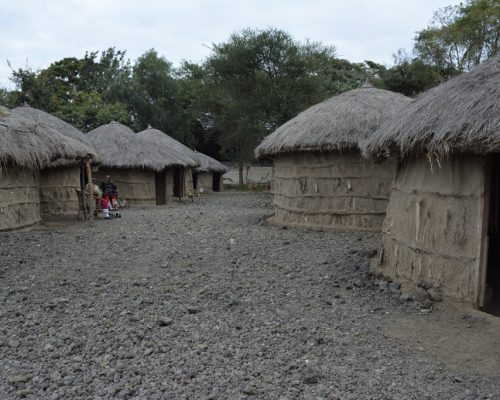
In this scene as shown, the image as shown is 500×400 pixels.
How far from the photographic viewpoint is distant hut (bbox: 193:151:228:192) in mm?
27266

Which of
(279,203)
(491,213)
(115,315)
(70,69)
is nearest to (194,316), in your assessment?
(115,315)

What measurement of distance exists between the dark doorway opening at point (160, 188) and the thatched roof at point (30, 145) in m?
7.57

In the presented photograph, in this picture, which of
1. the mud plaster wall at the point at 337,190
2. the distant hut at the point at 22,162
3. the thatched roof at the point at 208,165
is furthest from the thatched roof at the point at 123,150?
the thatched roof at the point at 208,165

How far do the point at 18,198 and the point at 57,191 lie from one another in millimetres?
2958

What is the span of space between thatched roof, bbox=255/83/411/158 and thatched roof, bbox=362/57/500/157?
3.73 m

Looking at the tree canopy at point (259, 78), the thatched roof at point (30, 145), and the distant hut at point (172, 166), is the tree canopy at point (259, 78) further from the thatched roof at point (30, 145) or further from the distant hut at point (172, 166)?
the thatched roof at point (30, 145)

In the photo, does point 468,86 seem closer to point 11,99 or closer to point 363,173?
point 363,173

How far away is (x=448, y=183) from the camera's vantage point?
5.07 metres

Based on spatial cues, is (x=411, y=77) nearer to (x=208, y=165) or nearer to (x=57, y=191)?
(x=208, y=165)

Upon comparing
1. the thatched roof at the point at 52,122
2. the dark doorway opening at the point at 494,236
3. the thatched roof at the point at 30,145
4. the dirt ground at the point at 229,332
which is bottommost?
the dirt ground at the point at 229,332

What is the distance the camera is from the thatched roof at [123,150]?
16.9m

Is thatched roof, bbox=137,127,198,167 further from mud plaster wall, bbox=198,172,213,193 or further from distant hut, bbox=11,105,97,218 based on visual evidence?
mud plaster wall, bbox=198,172,213,193

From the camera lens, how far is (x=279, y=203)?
459 inches

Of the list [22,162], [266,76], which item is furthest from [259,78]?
[22,162]
